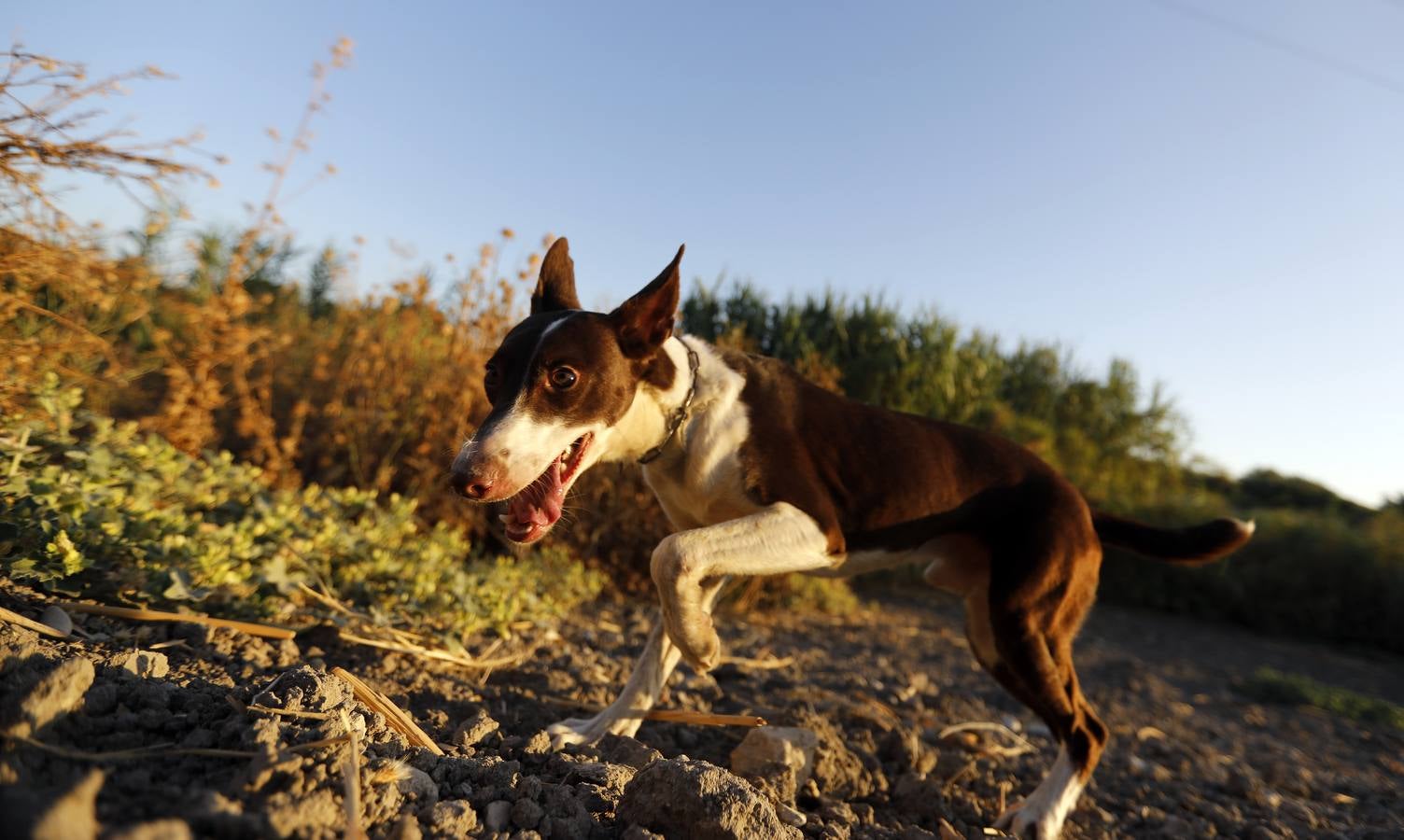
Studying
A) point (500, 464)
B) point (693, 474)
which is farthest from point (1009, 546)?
point (500, 464)

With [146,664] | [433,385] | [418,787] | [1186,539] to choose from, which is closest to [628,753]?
[418,787]

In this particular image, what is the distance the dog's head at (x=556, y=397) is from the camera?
8.45 ft

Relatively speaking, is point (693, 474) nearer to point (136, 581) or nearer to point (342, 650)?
point (342, 650)

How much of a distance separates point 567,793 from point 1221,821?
312 centimetres

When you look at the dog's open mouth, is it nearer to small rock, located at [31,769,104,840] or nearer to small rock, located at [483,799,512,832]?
small rock, located at [483,799,512,832]

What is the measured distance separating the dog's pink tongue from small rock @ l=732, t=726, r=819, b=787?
106cm

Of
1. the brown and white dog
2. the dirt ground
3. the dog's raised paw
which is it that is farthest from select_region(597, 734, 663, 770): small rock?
the dog's raised paw

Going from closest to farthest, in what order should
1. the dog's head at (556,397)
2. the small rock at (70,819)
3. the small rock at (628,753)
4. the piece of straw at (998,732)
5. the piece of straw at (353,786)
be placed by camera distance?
the small rock at (70,819), the piece of straw at (353,786), the dog's head at (556,397), the small rock at (628,753), the piece of straw at (998,732)

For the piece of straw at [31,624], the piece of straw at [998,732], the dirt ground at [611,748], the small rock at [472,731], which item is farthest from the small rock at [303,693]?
the piece of straw at [998,732]

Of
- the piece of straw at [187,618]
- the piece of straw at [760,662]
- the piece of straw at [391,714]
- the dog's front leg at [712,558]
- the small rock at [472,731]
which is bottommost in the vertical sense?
the piece of straw at [760,662]

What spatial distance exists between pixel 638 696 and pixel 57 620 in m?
1.95

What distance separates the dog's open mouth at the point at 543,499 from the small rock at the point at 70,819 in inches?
60.6

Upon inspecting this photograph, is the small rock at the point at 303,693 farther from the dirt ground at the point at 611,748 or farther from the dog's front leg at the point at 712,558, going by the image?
the dog's front leg at the point at 712,558

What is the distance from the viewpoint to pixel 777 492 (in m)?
3.16
